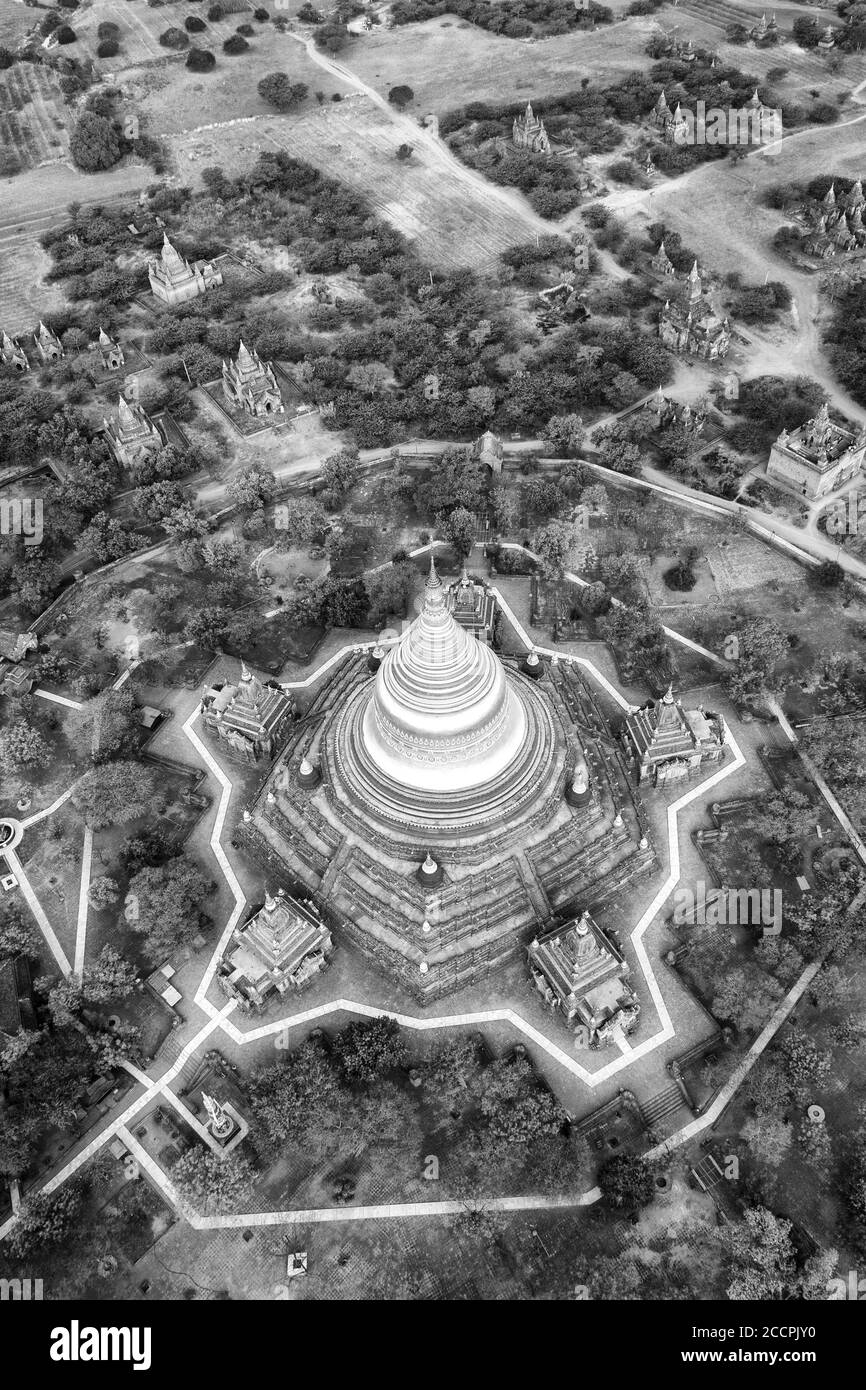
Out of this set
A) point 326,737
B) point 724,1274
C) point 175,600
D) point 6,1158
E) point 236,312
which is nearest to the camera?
point 724,1274

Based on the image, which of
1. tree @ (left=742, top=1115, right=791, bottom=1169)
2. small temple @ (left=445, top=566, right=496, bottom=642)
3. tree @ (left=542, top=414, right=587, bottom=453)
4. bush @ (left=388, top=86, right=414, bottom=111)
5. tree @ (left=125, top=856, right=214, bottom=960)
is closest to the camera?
tree @ (left=742, top=1115, right=791, bottom=1169)

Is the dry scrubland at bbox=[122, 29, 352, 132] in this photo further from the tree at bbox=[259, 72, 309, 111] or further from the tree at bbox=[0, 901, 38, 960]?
the tree at bbox=[0, 901, 38, 960]

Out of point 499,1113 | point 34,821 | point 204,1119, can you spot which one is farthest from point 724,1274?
point 34,821

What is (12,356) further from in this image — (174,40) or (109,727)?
(174,40)

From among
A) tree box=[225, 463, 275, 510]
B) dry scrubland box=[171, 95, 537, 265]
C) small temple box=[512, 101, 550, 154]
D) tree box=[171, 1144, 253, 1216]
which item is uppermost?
small temple box=[512, 101, 550, 154]

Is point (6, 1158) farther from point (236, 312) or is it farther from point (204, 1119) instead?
point (236, 312)

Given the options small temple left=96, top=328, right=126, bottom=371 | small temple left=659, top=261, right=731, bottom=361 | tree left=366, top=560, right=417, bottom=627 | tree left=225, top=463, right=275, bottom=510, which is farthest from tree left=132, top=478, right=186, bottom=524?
small temple left=659, top=261, right=731, bottom=361

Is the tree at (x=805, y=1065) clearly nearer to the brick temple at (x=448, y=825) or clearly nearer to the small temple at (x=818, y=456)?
the brick temple at (x=448, y=825)

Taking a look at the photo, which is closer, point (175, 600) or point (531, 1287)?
point (531, 1287)
